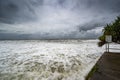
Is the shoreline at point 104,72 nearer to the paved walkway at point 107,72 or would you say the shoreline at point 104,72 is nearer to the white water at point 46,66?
the paved walkway at point 107,72

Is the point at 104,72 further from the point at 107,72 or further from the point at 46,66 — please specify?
the point at 46,66

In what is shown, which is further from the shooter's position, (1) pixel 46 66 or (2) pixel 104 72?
(1) pixel 46 66

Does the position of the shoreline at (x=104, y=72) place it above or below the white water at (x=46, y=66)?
above

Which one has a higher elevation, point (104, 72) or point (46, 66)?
point (104, 72)

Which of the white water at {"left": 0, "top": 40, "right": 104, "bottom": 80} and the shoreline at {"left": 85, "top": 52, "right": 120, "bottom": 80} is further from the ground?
the shoreline at {"left": 85, "top": 52, "right": 120, "bottom": 80}

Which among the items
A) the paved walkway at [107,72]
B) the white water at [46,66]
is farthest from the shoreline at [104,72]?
the white water at [46,66]

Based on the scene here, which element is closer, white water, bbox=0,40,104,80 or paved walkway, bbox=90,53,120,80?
paved walkway, bbox=90,53,120,80

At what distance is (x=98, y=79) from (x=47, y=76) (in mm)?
4006

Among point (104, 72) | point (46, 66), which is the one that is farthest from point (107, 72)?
point (46, 66)

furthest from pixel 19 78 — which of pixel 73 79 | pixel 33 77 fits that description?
pixel 73 79

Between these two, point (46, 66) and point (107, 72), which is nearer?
point (107, 72)

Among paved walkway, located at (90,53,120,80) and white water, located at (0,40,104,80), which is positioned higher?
paved walkway, located at (90,53,120,80)

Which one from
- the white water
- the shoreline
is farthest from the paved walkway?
the white water

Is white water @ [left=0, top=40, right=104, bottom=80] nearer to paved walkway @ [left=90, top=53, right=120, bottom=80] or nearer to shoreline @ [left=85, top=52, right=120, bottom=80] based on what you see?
shoreline @ [left=85, top=52, right=120, bottom=80]
